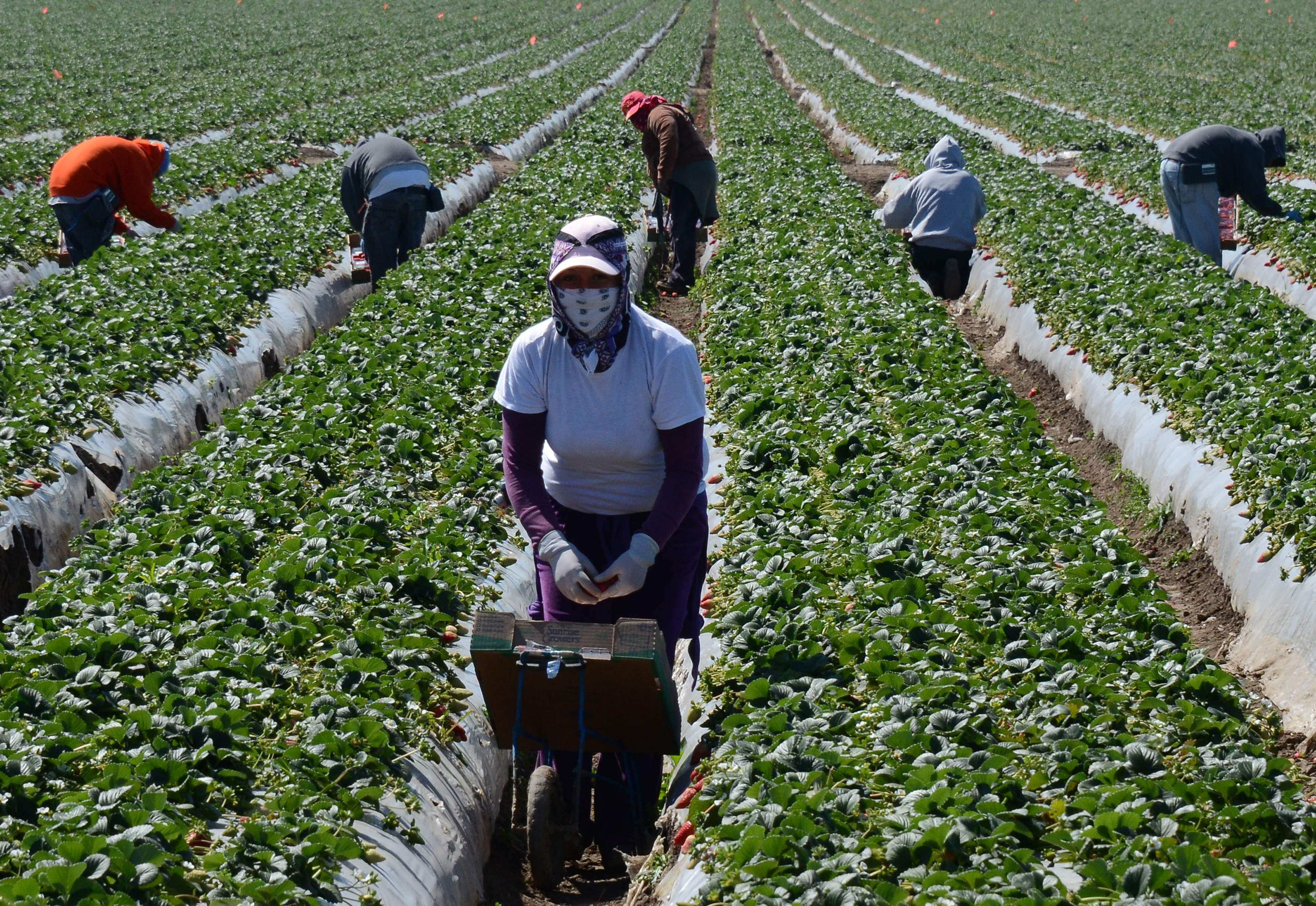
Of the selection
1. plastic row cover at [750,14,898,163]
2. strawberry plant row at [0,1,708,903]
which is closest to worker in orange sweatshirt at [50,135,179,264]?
strawberry plant row at [0,1,708,903]

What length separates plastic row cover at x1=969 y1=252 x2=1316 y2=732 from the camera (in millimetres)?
5668

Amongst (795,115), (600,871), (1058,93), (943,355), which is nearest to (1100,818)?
(600,871)

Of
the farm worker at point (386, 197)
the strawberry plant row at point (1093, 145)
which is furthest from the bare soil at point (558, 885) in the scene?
the strawberry plant row at point (1093, 145)

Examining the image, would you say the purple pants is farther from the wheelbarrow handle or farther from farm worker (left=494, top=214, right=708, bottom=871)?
the wheelbarrow handle

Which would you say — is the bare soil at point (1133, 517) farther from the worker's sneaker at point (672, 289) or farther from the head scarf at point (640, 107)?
the head scarf at point (640, 107)

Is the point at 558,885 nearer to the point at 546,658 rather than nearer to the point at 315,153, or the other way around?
the point at 546,658

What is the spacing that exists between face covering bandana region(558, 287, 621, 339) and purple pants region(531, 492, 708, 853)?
28.4 inches

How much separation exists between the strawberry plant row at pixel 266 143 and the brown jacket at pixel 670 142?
6.44 m

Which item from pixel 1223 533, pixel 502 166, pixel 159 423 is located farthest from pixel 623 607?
pixel 502 166

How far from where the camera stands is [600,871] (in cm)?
465

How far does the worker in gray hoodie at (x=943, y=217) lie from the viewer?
1066cm

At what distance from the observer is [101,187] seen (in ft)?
37.5

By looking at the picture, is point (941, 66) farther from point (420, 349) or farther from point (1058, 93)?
point (420, 349)

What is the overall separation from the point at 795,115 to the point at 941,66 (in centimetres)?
1497
